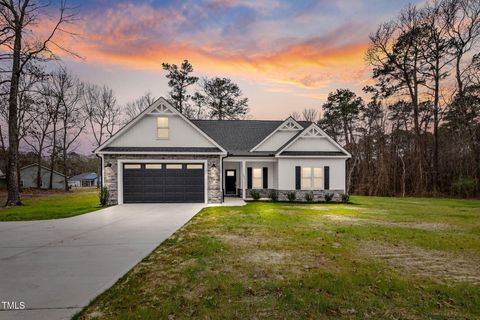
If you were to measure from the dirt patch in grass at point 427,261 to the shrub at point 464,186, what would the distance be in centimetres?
2156

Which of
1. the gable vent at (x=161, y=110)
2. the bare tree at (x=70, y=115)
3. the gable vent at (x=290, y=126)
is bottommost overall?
the gable vent at (x=290, y=126)

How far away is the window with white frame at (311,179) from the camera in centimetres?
1670

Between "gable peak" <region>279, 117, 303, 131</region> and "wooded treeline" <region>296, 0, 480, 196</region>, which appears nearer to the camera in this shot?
"gable peak" <region>279, 117, 303, 131</region>

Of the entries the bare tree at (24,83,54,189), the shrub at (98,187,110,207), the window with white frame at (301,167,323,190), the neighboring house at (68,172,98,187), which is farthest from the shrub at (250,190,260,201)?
the neighboring house at (68,172,98,187)

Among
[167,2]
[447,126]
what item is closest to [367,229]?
[167,2]

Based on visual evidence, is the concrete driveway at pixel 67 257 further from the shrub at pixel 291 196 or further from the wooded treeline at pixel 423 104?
the wooded treeline at pixel 423 104

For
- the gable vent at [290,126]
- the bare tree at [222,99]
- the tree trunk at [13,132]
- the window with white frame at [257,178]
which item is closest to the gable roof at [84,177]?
the bare tree at [222,99]

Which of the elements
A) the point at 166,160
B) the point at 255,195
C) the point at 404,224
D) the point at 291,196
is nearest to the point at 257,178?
the point at 255,195

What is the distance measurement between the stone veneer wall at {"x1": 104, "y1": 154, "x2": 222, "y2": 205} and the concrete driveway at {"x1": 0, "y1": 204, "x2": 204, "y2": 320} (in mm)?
4538

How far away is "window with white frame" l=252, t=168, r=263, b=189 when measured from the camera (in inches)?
707

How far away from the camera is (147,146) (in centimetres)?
1498

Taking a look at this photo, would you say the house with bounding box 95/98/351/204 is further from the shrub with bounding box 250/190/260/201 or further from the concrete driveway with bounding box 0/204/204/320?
the concrete driveway with bounding box 0/204/204/320

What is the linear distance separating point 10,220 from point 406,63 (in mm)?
32112

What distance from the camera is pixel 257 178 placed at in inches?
709
